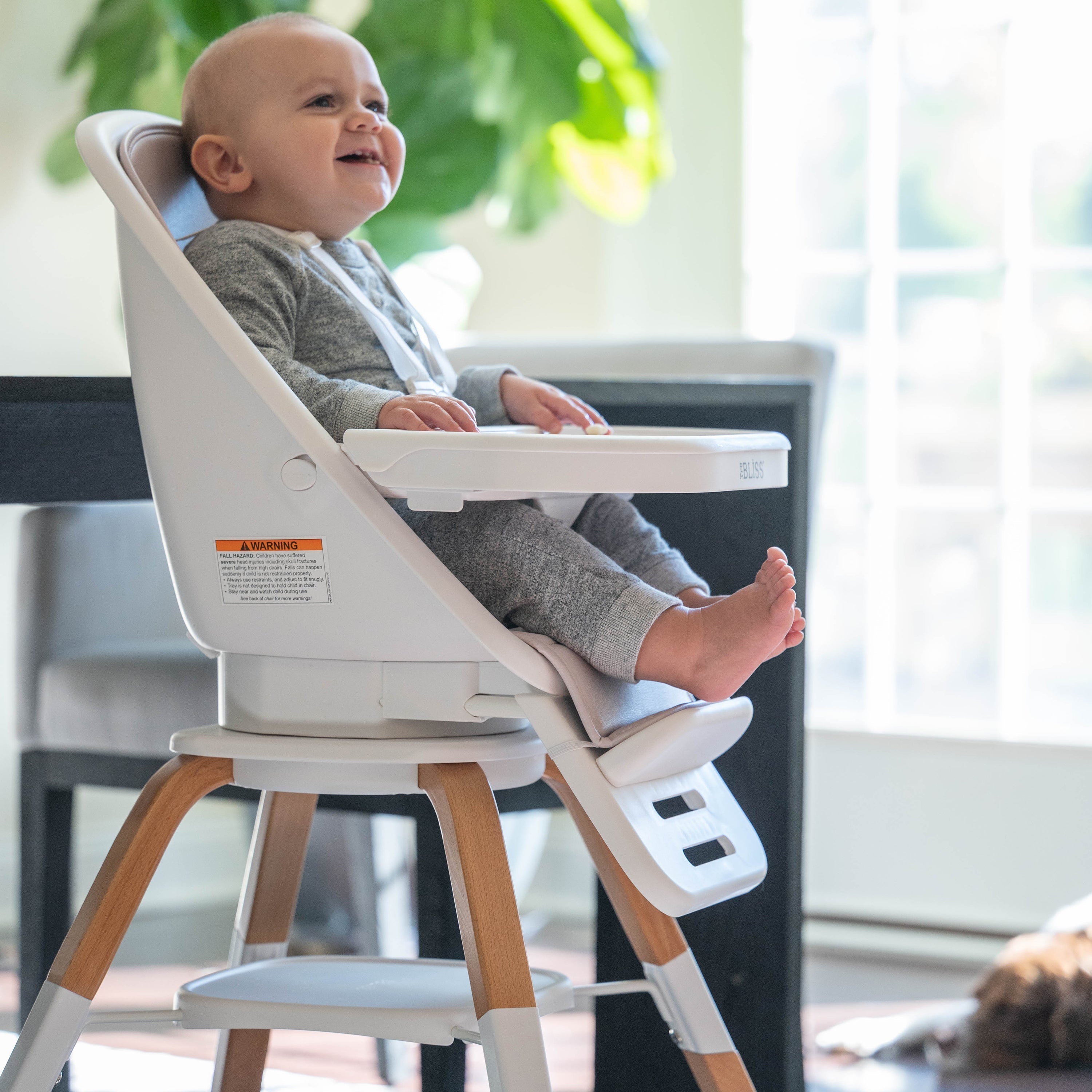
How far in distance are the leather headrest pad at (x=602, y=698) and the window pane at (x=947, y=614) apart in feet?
5.58

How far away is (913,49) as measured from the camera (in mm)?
2441

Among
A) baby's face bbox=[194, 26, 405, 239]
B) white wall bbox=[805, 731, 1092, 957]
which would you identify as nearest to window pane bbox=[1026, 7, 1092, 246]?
white wall bbox=[805, 731, 1092, 957]

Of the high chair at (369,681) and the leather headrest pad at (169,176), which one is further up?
the leather headrest pad at (169,176)

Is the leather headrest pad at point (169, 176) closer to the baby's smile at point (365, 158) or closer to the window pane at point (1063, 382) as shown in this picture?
the baby's smile at point (365, 158)

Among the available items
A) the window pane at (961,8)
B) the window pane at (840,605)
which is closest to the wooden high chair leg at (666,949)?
the window pane at (840,605)

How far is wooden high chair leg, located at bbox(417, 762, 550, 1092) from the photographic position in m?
0.77

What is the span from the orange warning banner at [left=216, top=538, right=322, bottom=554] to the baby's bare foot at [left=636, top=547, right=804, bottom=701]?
196 millimetres

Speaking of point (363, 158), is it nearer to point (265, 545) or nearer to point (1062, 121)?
point (265, 545)

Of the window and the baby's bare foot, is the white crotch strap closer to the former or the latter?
the baby's bare foot

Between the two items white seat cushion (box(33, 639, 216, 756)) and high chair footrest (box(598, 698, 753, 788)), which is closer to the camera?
high chair footrest (box(598, 698, 753, 788))

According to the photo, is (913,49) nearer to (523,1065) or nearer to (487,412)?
(487,412)

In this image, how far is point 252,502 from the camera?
80 centimetres

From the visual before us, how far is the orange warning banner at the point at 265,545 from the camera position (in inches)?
31.3

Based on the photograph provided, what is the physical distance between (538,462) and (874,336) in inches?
74.8
